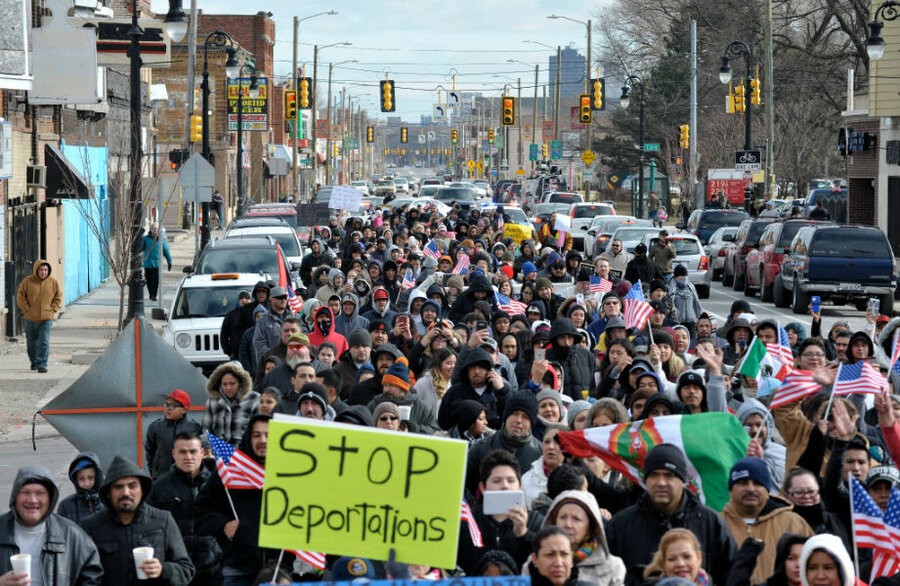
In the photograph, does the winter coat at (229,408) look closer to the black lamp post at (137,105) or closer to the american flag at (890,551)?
the american flag at (890,551)

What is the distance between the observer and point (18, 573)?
724 centimetres

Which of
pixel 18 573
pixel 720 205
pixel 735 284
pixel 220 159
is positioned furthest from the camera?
pixel 220 159

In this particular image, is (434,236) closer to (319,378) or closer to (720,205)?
(319,378)

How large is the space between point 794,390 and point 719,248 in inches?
1239

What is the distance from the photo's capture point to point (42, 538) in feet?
26.2

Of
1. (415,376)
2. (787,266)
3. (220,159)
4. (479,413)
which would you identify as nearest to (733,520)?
(479,413)

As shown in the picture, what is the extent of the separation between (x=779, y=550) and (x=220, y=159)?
71961 mm

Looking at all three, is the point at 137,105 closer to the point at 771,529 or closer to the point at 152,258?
the point at 152,258

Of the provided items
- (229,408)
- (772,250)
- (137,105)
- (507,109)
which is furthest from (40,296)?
(507,109)

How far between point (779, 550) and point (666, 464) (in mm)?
843

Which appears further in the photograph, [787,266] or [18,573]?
[787,266]

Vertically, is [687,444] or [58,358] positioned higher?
[687,444]

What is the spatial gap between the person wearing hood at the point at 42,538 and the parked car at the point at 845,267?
2484cm

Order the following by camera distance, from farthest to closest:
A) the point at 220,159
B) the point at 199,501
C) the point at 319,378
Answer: the point at 220,159 → the point at 319,378 → the point at 199,501
